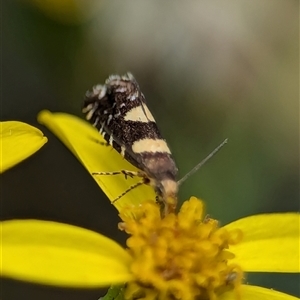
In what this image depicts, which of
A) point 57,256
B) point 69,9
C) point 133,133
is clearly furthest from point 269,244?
point 69,9

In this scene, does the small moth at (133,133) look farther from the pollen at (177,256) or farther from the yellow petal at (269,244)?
the yellow petal at (269,244)

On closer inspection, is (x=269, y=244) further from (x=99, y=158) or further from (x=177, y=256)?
(x=99, y=158)

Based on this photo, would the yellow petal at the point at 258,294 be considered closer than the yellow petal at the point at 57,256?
No

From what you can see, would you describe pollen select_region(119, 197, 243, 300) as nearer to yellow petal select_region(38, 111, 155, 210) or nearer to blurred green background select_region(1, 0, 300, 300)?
yellow petal select_region(38, 111, 155, 210)

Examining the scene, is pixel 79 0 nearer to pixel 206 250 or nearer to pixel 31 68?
pixel 31 68

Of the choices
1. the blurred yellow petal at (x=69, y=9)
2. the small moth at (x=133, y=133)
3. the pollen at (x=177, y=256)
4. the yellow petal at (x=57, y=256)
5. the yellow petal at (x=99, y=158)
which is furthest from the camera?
the blurred yellow petal at (x=69, y=9)

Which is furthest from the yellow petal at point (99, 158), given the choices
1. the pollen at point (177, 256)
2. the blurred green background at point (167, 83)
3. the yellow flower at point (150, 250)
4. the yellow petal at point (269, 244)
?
the blurred green background at point (167, 83)

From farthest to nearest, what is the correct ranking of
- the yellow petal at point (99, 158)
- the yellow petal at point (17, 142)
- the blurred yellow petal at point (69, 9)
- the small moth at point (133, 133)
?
the blurred yellow petal at point (69, 9) → the yellow petal at point (99, 158) → the small moth at point (133, 133) → the yellow petal at point (17, 142)
